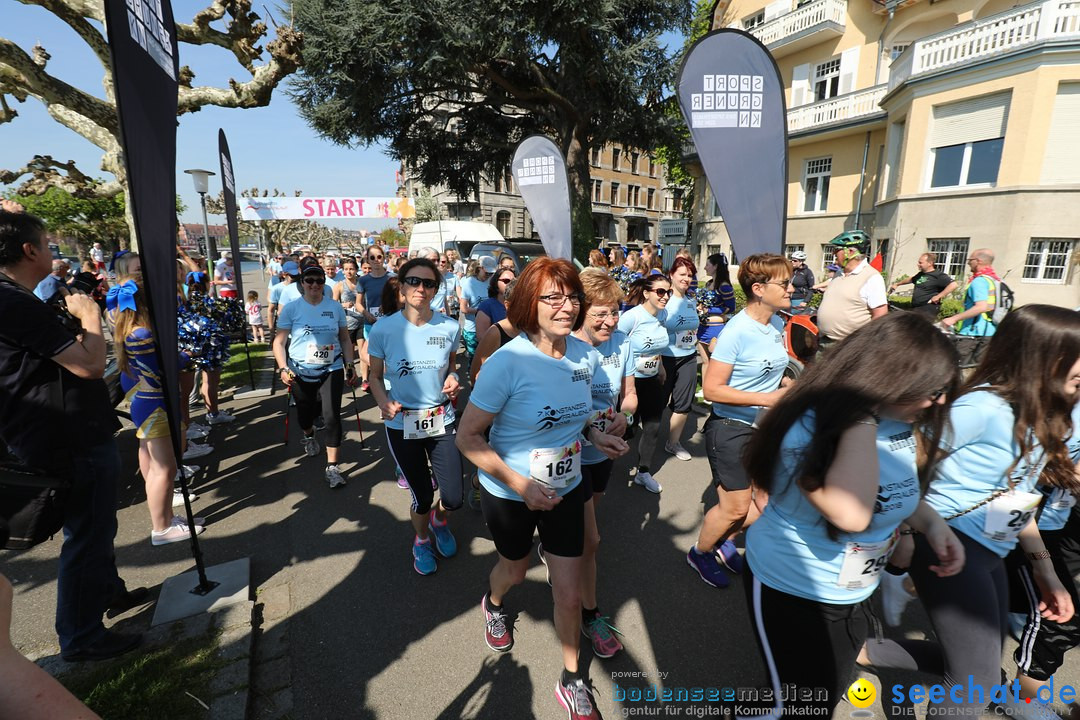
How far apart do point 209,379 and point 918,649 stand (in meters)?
6.99

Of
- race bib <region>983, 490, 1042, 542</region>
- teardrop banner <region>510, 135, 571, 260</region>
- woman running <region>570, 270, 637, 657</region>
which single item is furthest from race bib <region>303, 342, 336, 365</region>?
teardrop banner <region>510, 135, 571, 260</region>

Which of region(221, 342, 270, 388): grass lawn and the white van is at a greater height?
the white van

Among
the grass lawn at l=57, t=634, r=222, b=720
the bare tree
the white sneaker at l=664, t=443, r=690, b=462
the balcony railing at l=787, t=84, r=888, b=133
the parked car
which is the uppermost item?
the balcony railing at l=787, t=84, r=888, b=133

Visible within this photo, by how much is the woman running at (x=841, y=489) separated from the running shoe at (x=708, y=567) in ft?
4.72

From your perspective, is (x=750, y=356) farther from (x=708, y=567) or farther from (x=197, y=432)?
(x=197, y=432)

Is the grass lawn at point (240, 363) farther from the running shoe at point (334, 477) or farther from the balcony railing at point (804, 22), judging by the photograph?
the balcony railing at point (804, 22)

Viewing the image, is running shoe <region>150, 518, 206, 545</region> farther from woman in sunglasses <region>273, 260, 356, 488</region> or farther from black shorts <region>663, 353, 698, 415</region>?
black shorts <region>663, 353, 698, 415</region>

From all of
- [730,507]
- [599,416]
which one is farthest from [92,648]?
[730,507]

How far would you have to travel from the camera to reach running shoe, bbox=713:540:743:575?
131 inches

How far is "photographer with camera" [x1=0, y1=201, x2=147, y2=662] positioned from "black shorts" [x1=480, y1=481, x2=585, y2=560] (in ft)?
6.53

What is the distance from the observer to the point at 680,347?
484cm

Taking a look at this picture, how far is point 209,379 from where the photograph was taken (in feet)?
19.6

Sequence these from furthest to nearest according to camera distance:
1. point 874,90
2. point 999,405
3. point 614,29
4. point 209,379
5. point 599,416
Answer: point 874,90, point 614,29, point 209,379, point 599,416, point 999,405

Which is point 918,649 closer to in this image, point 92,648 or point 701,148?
point 92,648
